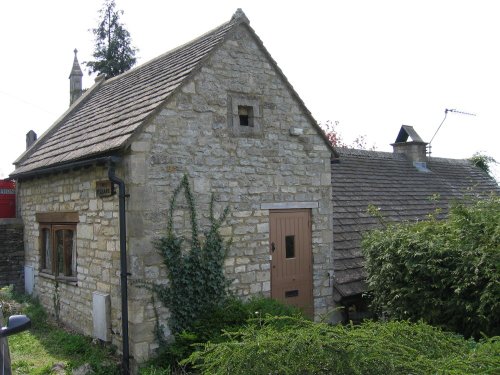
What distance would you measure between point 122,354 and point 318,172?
5.19 meters

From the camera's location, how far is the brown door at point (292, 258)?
9.66 meters

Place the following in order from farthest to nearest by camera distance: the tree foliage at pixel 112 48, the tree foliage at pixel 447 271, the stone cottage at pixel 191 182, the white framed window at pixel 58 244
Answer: the tree foliage at pixel 112 48 < the white framed window at pixel 58 244 < the stone cottage at pixel 191 182 < the tree foliage at pixel 447 271

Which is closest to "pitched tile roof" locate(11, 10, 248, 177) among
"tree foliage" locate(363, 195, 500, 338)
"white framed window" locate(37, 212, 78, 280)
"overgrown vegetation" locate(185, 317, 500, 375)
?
"white framed window" locate(37, 212, 78, 280)

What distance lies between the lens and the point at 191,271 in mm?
8445

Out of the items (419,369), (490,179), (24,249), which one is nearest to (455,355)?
(419,369)

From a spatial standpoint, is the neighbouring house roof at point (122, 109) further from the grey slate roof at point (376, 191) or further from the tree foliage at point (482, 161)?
the tree foliage at point (482, 161)

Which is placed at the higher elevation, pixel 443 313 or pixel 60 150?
pixel 60 150

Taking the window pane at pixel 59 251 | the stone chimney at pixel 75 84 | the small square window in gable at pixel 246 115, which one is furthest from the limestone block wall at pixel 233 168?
the stone chimney at pixel 75 84

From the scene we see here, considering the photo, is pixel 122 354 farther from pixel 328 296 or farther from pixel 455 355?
pixel 455 355

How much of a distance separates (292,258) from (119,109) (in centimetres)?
454

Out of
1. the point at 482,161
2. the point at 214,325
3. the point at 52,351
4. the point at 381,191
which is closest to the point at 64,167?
the point at 52,351

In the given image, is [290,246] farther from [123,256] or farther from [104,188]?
[104,188]

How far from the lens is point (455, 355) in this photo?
447 cm

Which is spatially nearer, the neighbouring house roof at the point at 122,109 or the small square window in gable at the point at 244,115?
the neighbouring house roof at the point at 122,109
